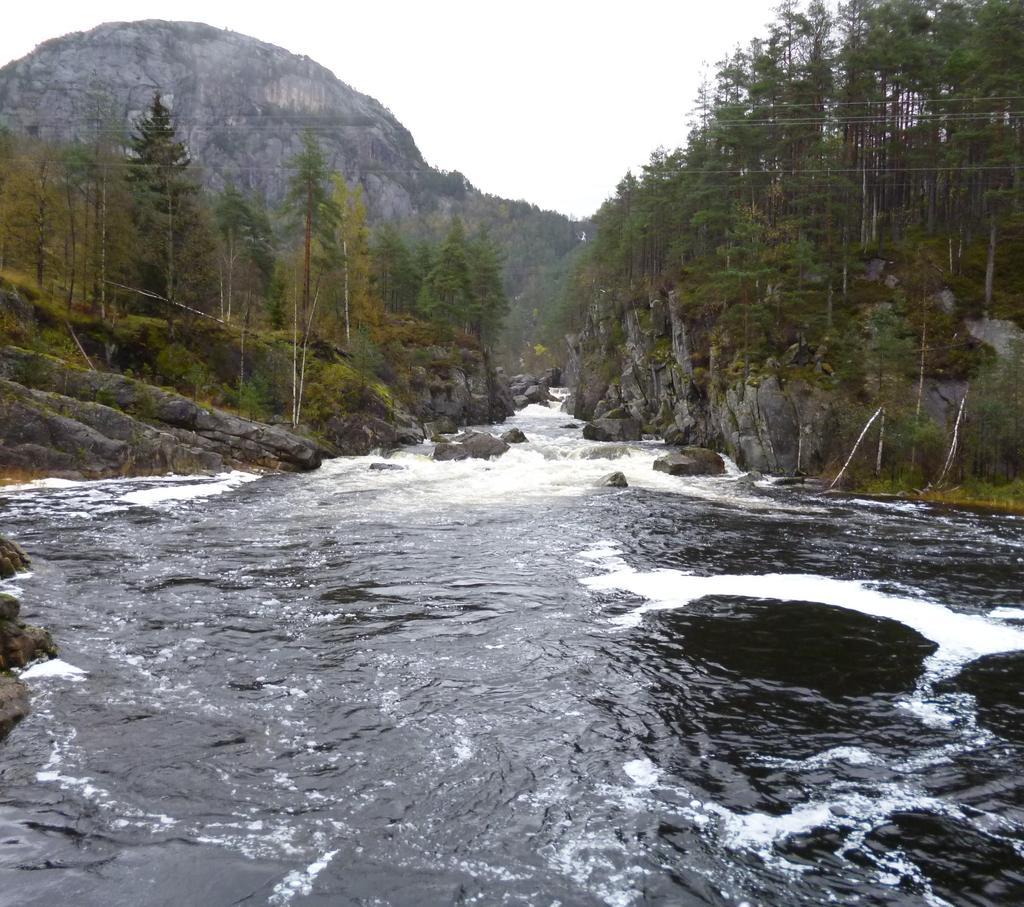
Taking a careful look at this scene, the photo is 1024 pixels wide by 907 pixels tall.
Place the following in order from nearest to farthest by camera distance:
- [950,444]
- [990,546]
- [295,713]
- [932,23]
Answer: [295,713], [990,546], [950,444], [932,23]

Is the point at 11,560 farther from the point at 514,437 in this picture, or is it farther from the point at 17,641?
the point at 514,437

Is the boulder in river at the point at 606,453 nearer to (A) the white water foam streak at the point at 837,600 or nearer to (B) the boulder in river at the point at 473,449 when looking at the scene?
(B) the boulder in river at the point at 473,449

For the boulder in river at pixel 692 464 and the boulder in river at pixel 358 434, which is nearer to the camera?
the boulder in river at pixel 692 464

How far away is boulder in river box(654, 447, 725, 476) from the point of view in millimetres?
34000

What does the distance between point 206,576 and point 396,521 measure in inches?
294

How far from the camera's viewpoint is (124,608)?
1300 centimetres

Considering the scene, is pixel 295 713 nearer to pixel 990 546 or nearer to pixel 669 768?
pixel 669 768

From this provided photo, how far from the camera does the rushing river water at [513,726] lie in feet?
20.8


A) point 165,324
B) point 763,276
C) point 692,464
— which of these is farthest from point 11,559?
point 763,276

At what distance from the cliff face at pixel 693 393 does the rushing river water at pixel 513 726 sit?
1508 cm

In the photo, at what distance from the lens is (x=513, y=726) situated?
907 centimetres

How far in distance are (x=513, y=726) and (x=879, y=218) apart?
46.3m

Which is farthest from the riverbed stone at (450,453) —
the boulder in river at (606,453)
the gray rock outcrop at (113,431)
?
the boulder in river at (606,453)

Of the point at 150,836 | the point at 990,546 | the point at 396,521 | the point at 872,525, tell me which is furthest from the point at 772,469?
the point at 150,836
